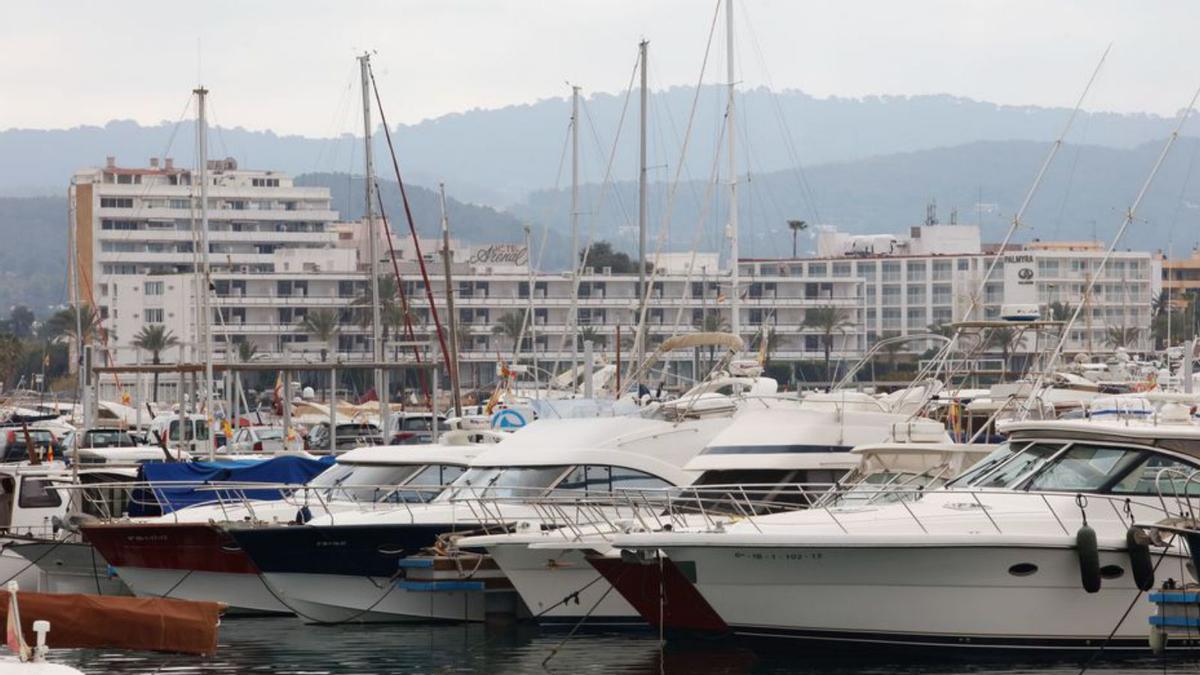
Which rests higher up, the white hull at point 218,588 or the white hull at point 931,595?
the white hull at point 931,595

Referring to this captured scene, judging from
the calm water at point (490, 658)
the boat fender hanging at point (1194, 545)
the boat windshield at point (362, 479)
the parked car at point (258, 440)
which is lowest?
the parked car at point (258, 440)

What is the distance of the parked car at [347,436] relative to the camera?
174 ft

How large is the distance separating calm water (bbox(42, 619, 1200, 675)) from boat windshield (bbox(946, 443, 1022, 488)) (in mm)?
2376

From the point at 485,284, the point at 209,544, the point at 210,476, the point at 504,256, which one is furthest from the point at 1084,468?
the point at 504,256

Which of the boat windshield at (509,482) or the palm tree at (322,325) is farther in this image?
the palm tree at (322,325)

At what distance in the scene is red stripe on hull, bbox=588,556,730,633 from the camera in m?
23.0

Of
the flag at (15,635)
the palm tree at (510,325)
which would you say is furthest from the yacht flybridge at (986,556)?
the palm tree at (510,325)

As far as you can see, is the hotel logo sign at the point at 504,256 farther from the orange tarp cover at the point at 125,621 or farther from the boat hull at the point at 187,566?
the orange tarp cover at the point at 125,621

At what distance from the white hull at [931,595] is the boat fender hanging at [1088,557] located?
0.25 m

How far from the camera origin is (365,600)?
2725 cm

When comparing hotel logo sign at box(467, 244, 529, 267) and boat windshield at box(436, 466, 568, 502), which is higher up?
hotel logo sign at box(467, 244, 529, 267)

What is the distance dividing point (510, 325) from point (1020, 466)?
4377 inches

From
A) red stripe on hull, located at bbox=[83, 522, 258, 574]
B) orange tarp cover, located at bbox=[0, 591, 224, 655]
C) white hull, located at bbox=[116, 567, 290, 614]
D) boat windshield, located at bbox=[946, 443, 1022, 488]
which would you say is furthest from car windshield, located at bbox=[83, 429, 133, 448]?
orange tarp cover, located at bbox=[0, 591, 224, 655]

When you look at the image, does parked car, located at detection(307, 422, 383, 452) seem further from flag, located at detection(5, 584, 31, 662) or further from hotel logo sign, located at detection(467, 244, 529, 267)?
hotel logo sign, located at detection(467, 244, 529, 267)
